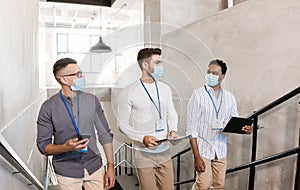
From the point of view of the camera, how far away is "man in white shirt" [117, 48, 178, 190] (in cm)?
152

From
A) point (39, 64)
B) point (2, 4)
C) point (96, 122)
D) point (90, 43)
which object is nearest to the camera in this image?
point (2, 4)

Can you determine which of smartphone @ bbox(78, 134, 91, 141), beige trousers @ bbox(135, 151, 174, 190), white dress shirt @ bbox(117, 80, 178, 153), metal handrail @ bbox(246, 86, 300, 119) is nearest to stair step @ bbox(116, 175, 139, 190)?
beige trousers @ bbox(135, 151, 174, 190)

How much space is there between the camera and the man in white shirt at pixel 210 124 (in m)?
1.99

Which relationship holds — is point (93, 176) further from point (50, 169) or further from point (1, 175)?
point (1, 175)

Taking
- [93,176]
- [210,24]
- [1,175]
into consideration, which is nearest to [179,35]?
[210,24]

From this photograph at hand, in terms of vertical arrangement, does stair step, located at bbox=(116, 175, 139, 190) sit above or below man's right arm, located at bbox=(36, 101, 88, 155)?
below

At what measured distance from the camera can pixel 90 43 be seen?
162 cm

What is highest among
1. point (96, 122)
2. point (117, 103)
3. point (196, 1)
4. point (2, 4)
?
point (196, 1)

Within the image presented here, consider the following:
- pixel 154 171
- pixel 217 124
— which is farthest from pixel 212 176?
pixel 154 171

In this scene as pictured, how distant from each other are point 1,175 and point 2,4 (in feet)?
2.61

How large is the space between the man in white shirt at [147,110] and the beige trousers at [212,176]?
0.49 m

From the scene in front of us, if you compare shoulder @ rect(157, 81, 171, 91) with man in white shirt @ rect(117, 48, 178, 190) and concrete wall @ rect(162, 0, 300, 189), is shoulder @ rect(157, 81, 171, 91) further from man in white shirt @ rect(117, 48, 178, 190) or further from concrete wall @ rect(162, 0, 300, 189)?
concrete wall @ rect(162, 0, 300, 189)

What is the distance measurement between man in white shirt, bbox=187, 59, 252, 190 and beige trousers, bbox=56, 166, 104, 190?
71 cm

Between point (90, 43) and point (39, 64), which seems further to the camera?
point (39, 64)
